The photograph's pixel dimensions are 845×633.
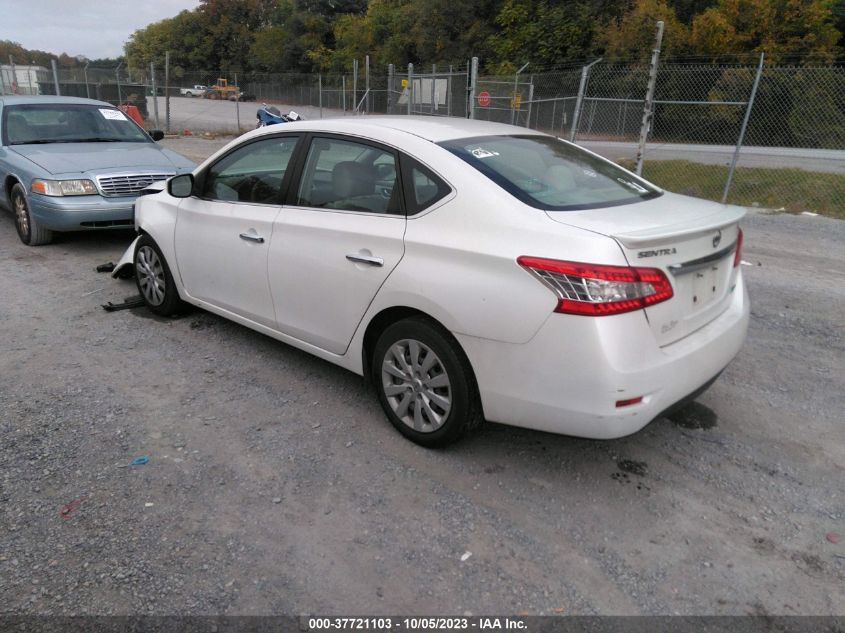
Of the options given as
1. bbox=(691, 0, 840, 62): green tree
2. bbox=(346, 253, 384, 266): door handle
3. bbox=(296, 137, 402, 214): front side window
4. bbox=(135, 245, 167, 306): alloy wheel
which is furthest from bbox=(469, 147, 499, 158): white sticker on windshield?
bbox=(691, 0, 840, 62): green tree

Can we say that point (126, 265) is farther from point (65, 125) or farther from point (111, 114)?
point (111, 114)

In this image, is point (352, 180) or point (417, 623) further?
point (352, 180)

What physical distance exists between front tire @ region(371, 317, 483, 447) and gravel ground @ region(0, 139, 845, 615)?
0.56ft

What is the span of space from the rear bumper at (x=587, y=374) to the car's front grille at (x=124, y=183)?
5.48 metres

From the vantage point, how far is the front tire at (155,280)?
5055 millimetres

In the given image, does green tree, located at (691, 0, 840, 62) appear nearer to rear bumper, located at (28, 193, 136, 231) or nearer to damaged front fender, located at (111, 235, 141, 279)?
rear bumper, located at (28, 193, 136, 231)

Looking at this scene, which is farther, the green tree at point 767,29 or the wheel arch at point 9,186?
the green tree at point 767,29

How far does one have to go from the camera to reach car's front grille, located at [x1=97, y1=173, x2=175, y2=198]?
6934mm

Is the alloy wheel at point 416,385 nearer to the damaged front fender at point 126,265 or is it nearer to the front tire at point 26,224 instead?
the damaged front fender at point 126,265

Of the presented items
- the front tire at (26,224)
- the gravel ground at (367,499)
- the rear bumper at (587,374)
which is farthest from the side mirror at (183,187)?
the front tire at (26,224)

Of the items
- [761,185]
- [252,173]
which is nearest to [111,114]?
[252,173]

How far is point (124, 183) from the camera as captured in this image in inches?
276

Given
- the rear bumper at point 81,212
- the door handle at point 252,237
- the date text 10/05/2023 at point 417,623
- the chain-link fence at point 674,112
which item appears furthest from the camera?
the chain-link fence at point 674,112

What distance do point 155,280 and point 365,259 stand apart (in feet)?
8.44
